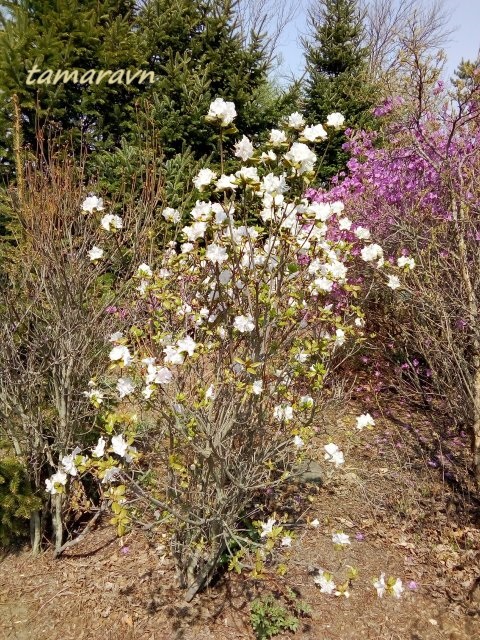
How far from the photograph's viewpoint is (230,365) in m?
2.35

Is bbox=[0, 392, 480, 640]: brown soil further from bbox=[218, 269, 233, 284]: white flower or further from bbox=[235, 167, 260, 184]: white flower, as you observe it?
A: bbox=[235, 167, 260, 184]: white flower

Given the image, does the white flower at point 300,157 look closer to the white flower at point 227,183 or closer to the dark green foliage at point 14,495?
the white flower at point 227,183

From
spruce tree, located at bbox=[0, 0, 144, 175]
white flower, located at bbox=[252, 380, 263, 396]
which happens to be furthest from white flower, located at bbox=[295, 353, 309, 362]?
spruce tree, located at bbox=[0, 0, 144, 175]

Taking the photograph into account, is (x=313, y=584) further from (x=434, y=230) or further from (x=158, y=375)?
(x=434, y=230)

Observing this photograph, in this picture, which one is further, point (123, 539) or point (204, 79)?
point (204, 79)

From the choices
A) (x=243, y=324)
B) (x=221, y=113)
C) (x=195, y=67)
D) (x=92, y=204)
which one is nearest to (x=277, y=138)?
(x=221, y=113)

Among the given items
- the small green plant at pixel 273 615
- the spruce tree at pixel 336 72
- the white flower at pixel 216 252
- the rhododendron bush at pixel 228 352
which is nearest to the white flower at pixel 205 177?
the rhododendron bush at pixel 228 352

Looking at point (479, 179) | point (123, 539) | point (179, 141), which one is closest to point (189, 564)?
point (123, 539)

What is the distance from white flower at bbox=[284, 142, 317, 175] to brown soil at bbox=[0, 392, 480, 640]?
2.01m

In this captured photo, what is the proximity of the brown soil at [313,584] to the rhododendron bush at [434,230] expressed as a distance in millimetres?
609

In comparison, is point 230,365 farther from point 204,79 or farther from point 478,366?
point 204,79

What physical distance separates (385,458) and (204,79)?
529 centimetres

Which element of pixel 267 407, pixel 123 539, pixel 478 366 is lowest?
pixel 123 539

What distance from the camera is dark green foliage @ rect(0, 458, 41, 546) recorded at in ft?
9.02
